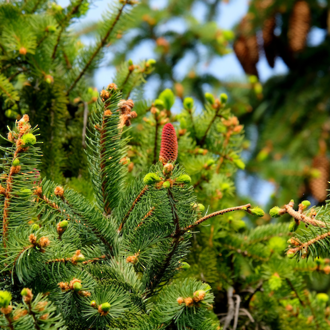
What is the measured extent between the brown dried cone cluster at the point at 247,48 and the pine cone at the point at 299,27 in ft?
0.97

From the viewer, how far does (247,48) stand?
2.81m

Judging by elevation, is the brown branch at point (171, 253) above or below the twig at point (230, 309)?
above

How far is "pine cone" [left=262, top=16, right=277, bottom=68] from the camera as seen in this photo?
268 centimetres

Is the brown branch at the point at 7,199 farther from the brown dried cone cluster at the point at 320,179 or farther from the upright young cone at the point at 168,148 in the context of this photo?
the brown dried cone cluster at the point at 320,179

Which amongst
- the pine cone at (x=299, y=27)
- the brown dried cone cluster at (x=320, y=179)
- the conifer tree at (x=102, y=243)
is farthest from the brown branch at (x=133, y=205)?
the pine cone at (x=299, y=27)

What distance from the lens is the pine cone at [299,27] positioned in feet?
8.16

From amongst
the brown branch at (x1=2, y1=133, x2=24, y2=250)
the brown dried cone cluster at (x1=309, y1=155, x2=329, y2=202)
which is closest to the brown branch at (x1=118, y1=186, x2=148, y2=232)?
the brown branch at (x1=2, y1=133, x2=24, y2=250)

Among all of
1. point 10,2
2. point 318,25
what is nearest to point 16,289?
point 10,2

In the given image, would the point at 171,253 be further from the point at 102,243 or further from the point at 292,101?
the point at 292,101

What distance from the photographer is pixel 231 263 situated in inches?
43.1

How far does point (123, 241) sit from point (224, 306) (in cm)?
48

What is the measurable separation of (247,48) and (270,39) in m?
0.19

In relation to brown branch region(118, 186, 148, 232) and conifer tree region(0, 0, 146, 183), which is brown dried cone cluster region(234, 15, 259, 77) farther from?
brown branch region(118, 186, 148, 232)

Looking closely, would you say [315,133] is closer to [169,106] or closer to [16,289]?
[169,106]
